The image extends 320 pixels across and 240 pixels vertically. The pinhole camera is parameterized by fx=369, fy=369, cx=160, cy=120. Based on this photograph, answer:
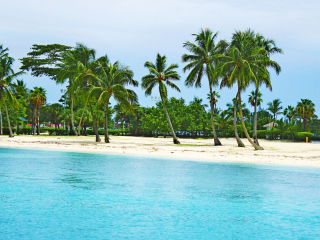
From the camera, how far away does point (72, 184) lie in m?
15.7

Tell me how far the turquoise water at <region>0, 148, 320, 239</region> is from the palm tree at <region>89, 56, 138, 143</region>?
65.9ft

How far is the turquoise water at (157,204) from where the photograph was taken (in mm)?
9242

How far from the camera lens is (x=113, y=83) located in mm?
40969

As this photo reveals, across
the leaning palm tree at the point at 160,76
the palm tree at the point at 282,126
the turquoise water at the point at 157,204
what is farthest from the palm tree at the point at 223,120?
the turquoise water at the point at 157,204

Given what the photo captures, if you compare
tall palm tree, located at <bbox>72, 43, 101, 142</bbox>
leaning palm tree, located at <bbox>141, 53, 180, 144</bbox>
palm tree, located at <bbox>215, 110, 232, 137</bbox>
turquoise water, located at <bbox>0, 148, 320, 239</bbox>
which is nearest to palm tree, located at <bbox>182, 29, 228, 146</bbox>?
leaning palm tree, located at <bbox>141, 53, 180, 144</bbox>

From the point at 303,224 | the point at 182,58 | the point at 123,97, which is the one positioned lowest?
the point at 303,224

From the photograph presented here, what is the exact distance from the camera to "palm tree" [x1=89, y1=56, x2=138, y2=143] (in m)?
39.9

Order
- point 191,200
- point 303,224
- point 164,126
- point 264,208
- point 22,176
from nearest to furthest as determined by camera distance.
→ point 303,224
point 264,208
point 191,200
point 22,176
point 164,126

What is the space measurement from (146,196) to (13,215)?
4677 millimetres

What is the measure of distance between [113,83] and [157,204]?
30.1 m

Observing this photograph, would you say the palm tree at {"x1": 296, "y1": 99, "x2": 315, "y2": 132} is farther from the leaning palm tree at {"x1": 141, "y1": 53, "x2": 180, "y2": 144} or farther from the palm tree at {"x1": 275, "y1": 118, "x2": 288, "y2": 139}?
the leaning palm tree at {"x1": 141, "y1": 53, "x2": 180, "y2": 144}

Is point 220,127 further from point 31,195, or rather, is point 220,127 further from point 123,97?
point 31,195

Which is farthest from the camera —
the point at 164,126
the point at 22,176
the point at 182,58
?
the point at 164,126

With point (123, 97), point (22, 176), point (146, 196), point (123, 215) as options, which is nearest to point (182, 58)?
point (123, 97)
